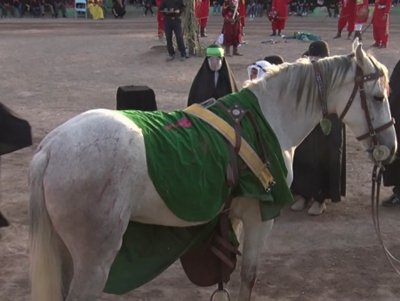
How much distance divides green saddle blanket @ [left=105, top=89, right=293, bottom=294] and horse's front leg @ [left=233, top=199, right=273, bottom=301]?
0.33 feet

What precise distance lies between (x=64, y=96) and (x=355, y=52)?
804 centimetres

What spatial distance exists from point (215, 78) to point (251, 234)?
2.88 metres

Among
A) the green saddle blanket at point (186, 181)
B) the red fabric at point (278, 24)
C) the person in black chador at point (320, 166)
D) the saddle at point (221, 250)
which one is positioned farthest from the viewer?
the red fabric at point (278, 24)

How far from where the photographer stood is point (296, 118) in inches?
144

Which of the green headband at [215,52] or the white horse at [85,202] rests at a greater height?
the green headband at [215,52]

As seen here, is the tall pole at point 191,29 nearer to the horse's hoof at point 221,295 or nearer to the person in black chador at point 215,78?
the person in black chador at point 215,78

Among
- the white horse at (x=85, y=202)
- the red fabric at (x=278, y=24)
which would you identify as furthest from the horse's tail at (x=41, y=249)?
the red fabric at (x=278, y=24)

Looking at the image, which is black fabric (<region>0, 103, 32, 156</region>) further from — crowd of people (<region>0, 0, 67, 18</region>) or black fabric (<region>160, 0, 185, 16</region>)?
crowd of people (<region>0, 0, 67, 18</region>)

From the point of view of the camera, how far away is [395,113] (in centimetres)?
601

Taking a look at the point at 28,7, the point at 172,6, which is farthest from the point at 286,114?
the point at 28,7

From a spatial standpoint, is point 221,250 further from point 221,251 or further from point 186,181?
point 186,181

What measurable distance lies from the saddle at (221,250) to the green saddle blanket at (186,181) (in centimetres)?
4

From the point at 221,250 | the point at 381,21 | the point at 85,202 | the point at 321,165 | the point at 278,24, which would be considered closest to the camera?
the point at 85,202

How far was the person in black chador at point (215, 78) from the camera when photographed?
6.10m
